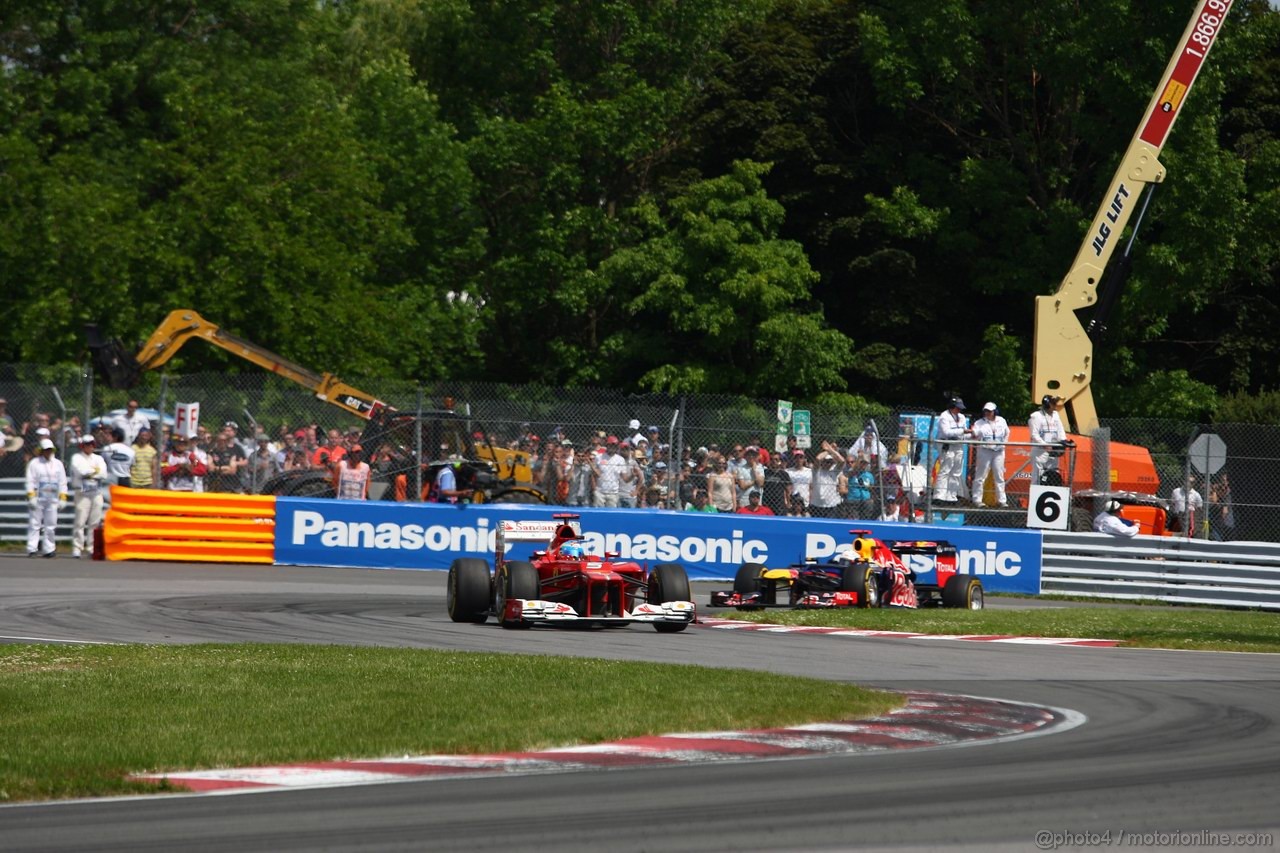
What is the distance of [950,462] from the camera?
24.4m

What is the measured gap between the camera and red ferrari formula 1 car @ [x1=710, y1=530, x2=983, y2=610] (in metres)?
19.5

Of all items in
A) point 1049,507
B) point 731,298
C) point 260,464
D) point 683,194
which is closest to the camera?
point 1049,507

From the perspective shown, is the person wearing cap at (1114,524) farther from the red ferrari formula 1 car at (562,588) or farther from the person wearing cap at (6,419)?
the person wearing cap at (6,419)

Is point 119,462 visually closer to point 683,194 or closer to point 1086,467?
point 1086,467

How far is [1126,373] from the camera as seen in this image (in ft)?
129

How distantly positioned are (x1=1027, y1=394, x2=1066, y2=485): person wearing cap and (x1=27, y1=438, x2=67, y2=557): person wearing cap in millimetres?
13158

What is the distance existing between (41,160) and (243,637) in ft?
88.3

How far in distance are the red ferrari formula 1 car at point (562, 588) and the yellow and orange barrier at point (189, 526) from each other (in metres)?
8.07

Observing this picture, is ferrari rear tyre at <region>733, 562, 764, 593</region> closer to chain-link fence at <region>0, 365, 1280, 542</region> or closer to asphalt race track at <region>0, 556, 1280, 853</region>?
chain-link fence at <region>0, 365, 1280, 542</region>

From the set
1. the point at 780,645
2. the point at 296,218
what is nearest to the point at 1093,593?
the point at 780,645

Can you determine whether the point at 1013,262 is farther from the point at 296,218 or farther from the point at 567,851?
the point at 567,851

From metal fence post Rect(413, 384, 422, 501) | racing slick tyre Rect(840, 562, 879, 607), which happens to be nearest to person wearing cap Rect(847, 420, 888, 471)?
racing slick tyre Rect(840, 562, 879, 607)

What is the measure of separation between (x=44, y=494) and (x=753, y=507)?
9597 millimetres

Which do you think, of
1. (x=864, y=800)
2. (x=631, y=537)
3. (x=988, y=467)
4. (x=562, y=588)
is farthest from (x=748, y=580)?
(x=864, y=800)
